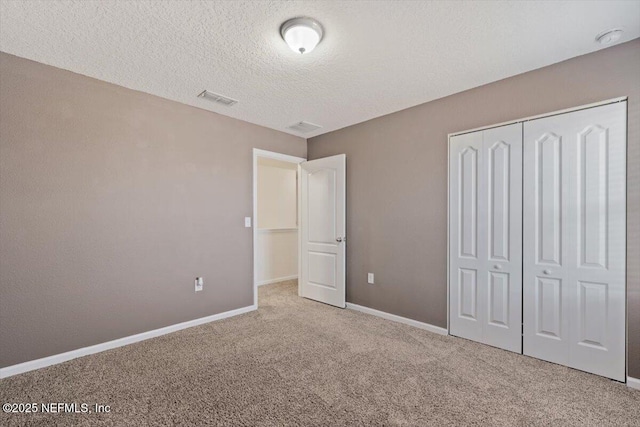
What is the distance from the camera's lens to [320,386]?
84.1 inches

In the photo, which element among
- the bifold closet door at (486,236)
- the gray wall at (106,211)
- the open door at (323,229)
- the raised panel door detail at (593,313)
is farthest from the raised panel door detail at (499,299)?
the gray wall at (106,211)

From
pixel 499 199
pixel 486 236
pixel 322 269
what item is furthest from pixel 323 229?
pixel 499 199

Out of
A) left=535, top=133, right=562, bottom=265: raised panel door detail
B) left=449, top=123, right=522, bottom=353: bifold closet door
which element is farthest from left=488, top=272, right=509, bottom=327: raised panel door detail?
left=535, top=133, right=562, bottom=265: raised panel door detail

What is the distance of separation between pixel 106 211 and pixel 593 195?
13.7ft

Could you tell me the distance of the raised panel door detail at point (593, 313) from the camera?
7.38ft

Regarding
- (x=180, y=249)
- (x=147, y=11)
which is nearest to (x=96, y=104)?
(x=147, y=11)

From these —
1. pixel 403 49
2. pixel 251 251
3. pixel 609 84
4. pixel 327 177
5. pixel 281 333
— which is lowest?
pixel 281 333

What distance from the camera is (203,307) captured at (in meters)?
3.46

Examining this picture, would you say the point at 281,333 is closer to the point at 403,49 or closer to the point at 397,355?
the point at 397,355

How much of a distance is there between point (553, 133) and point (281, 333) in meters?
3.15

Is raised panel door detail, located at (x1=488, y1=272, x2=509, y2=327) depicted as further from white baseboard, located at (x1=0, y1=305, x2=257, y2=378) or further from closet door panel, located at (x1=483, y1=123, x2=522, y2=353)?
white baseboard, located at (x1=0, y1=305, x2=257, y2=378)

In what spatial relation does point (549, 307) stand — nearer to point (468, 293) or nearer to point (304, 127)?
point (468, 293)

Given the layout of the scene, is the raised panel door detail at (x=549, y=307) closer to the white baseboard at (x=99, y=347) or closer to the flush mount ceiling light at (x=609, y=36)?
the flush mount ceiling light at (x=609, y=36)

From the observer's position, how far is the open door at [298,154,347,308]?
4.06 meters
